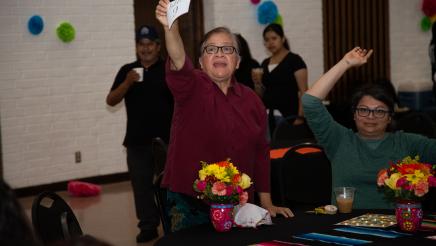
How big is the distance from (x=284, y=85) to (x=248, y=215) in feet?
12.8

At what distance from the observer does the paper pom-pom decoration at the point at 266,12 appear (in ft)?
28.1

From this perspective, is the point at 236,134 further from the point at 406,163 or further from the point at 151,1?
the point at 151,1

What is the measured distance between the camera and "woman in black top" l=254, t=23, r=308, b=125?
6473 millimetres

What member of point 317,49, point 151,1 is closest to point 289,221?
point 151,1

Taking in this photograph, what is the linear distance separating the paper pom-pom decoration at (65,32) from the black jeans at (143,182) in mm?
2400

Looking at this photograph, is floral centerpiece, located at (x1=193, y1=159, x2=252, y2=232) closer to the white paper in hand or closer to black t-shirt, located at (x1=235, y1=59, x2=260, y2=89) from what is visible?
the white paper in hand

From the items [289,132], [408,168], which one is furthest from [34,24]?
[408,168]

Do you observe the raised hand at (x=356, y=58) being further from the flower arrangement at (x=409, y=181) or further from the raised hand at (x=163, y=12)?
the raised hand at (x=163, y=12)

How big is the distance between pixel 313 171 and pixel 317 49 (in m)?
5.32

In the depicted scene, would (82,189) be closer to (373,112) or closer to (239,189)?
(373,112)

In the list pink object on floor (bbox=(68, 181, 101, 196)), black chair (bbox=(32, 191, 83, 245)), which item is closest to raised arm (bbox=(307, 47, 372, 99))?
black chair (bbox=(32, 191, 83, 245))

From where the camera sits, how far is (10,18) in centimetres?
721

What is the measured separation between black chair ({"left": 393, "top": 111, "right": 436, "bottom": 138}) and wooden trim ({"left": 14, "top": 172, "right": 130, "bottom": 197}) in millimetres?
3655

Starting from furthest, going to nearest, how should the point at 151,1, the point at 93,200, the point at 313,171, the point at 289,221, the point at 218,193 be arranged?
1. the point at 151,1
2. the point at 93,200
3. the point at 313,171
4. the point at 289,221
5. the point at 218,193
